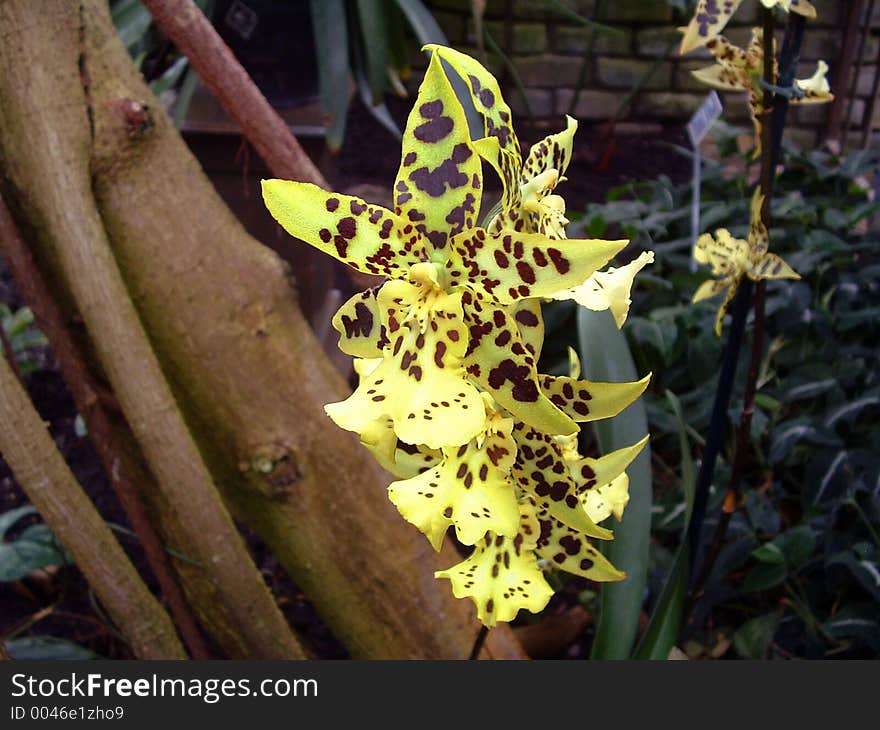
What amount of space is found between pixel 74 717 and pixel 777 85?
2.74 ft

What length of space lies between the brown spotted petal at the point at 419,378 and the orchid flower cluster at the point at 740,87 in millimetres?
465

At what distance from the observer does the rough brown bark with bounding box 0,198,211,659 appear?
82 cm

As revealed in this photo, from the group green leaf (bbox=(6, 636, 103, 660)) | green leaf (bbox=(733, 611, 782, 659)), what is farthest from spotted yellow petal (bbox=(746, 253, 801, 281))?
green leaf (bbox=(6, 636, 103, 660))

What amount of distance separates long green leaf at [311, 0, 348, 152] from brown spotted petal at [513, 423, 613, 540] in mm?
1428

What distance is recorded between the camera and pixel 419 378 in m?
0.40

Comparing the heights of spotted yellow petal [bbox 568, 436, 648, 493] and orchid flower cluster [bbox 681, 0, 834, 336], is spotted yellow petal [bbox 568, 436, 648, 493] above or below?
below

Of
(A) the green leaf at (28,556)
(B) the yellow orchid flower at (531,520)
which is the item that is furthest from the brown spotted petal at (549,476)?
(A) the green leaf at (28,556)

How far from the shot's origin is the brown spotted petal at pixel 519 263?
374 mm

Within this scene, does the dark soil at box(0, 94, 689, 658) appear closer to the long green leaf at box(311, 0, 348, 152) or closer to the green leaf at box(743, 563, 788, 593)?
the long green leaf at box(311, 0, 348, 152)

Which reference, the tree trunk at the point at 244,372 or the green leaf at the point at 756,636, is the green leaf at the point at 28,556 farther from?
the green leaf at the point at 756,636

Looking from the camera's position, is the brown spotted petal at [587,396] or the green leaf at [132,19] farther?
the green leaf at [132,19]

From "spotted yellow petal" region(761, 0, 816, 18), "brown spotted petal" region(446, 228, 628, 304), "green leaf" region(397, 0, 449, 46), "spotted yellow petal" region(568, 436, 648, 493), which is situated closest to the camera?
"brown spotted petal" region(446, 228, 628, 304)

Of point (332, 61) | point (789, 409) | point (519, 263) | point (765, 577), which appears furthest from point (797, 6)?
point (332, 61)

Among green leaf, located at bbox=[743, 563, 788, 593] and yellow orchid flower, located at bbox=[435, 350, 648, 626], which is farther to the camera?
green leaf, located at bbox=[743, 563, 788, 593]
